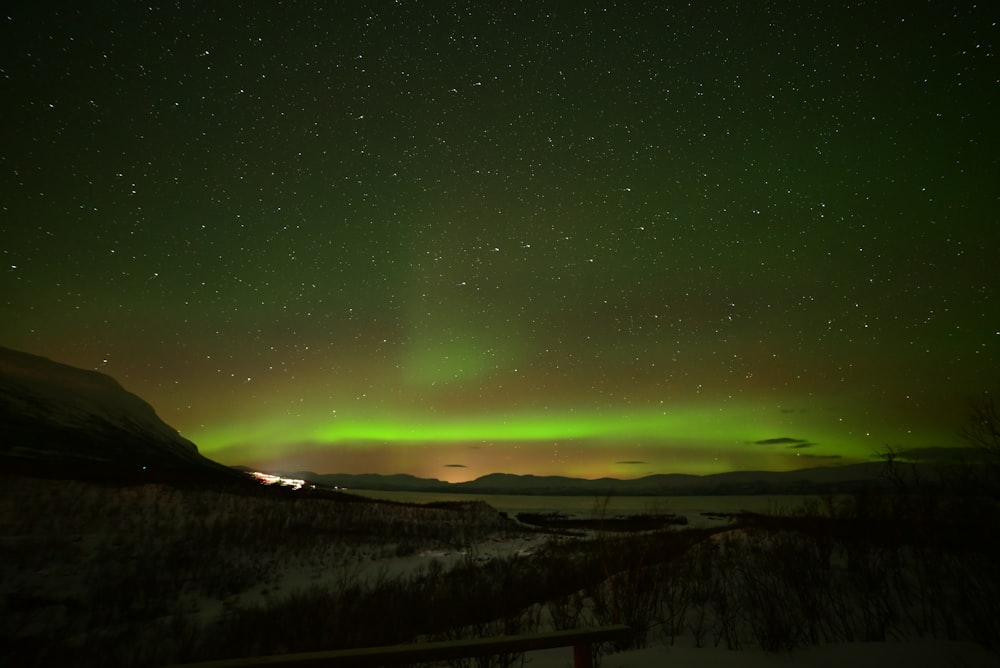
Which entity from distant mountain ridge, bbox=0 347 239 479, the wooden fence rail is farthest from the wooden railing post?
distant mountain ridge, bbox=0 347 239 479

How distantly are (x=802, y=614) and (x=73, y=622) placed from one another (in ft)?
40.6

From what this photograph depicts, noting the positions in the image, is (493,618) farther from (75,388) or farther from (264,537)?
(75,388)

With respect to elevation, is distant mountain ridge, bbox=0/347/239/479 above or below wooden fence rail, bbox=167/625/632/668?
above

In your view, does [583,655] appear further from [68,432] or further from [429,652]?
[68,432]

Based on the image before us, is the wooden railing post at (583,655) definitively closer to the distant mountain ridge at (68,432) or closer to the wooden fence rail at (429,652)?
the wooden fence rail at (429,652)

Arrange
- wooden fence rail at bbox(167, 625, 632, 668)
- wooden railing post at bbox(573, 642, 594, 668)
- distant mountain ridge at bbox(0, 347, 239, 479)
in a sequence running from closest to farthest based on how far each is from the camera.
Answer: wooden fence rail at bbox(167, 625, 632, 668), wooden railing post at bbox(573, 642, 594, 668), distant mountain ridge at bbox(0, 347, 239, 479)

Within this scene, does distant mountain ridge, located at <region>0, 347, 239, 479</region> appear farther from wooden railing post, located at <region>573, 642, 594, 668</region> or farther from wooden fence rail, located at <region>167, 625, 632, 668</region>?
wooden railing post, located at <region>573, 642, 594, 668</region>

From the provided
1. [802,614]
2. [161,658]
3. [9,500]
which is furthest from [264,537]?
[802,614]

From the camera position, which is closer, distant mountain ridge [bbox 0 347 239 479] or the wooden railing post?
the wooden railing post

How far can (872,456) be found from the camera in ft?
27.8

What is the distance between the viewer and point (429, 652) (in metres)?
2.96

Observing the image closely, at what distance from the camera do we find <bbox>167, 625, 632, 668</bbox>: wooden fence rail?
8.46 ft

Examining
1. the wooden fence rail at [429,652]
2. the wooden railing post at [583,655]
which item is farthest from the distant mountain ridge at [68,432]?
the wooden railing post at [583,655]

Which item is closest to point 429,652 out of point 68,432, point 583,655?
point 583,655
